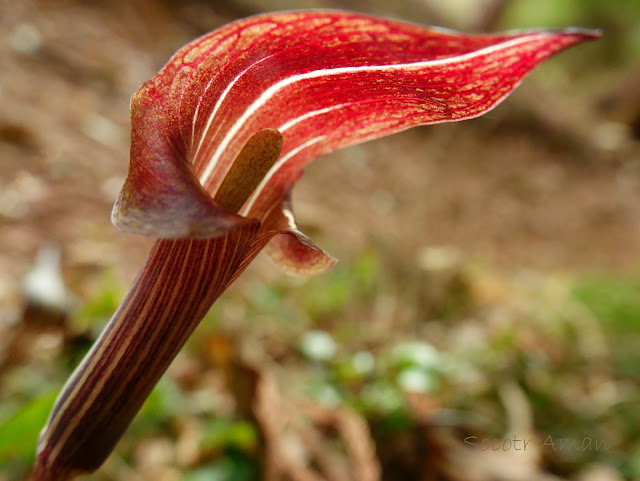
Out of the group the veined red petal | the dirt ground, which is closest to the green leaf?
the veined red petal

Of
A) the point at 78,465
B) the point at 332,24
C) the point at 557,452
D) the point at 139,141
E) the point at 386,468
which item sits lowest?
the point at 386,468

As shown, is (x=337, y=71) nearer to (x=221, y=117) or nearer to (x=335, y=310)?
(x=221, y=117)

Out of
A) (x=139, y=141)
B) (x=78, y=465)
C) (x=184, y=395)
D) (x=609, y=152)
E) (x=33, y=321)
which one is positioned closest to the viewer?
(x=139, y=141)

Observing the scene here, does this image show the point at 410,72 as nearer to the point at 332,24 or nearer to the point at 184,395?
the point at 332,24

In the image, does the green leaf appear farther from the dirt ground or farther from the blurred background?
the dirt ground

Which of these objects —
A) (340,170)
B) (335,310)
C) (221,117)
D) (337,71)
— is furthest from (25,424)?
(340,170)

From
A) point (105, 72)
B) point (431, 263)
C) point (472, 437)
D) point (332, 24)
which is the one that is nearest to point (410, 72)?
point (332, 24)
